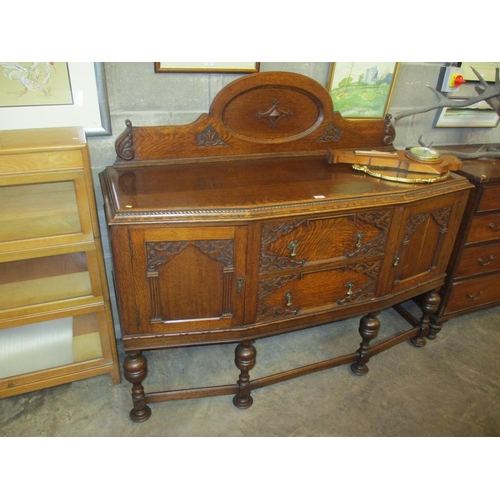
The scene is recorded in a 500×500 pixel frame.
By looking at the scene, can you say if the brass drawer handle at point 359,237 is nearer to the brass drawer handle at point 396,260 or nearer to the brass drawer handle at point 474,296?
the brass drawer handle at point 396,260

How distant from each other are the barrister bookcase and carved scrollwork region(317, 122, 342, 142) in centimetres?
108

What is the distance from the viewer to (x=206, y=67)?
174cm

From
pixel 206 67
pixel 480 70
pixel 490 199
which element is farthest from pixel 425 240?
pixel 206 67

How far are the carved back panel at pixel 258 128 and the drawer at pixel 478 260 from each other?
2.92 ft

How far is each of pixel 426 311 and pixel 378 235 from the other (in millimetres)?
857

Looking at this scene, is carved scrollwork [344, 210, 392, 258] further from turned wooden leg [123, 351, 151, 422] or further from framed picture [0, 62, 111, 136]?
framed picture [0, 62, 111, 136]

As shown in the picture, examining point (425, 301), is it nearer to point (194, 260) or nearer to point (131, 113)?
point (194, 260)

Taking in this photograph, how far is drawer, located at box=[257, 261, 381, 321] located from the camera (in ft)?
5.29

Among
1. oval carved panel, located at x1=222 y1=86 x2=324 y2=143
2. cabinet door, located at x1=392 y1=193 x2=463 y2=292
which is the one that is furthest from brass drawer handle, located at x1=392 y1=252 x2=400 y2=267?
oval carved panel, located at x1=222 y1=86 x2=324 y2=143

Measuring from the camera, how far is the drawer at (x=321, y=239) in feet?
4.88

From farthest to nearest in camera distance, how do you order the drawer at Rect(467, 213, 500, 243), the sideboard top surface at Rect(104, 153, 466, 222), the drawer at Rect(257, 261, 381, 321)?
1. the drawer at Rect(467, 213, 500, 243)
2. the drawer at Rect(257, 261, 381, 321)
3. the sideboard top surface at Rect(104, 153, 466, 222)

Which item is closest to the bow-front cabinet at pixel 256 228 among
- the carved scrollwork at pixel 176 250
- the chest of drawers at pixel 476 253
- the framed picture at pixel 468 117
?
the carved scrollwork at pixel 176 250

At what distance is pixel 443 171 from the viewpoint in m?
1.79

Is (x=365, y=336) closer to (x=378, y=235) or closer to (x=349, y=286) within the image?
(x=349, y=286)
